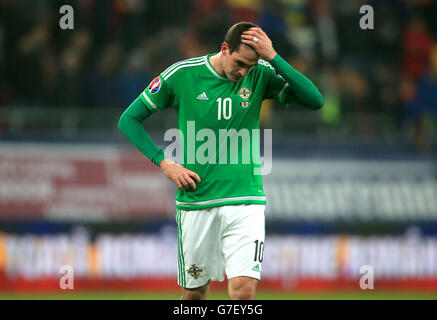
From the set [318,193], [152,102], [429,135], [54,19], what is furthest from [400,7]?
[152,102]

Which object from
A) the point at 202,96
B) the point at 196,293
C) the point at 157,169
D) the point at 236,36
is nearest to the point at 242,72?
the point at 236,36

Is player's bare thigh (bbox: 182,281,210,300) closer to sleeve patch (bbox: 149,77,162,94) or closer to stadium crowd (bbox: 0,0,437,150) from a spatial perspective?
sleeve patch (bbox: 149,77,162,94)

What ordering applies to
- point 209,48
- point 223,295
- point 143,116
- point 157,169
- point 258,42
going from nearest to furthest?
point 258,42 < point 143,116 < point 223,295 < point 157,169 < point 209,48

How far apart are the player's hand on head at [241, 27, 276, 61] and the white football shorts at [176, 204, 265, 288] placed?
119cm

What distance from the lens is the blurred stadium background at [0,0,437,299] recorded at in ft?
39.5

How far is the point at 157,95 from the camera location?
20.2 feet

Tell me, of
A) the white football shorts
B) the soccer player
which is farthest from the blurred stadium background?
the soccer player

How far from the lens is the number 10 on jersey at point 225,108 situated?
6035 millimetres

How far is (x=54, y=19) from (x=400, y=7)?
26.4 ft

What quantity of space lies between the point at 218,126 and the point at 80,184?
6.64 meters

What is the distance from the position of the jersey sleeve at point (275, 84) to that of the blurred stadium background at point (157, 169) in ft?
20.7

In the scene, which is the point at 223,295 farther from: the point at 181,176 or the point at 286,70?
the point at 286,70
